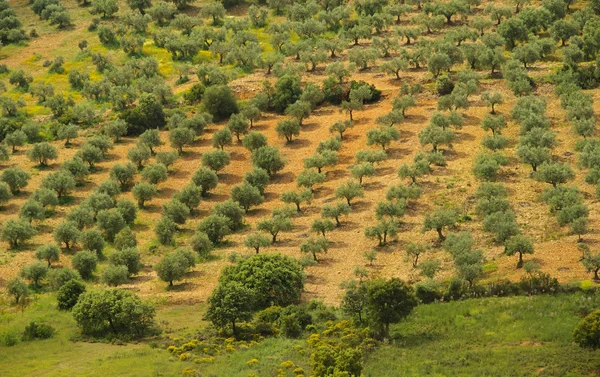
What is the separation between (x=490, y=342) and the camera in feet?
321

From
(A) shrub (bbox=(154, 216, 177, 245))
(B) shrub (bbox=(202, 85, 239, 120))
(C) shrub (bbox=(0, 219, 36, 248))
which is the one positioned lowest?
(A) shrub (bbox=(154, 216, 177, 245))

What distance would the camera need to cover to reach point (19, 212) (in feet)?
453

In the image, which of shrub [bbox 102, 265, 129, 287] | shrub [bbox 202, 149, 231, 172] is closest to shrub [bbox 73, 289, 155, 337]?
shrub [bbox 102, 265, 129, 287]

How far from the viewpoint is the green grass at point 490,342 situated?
3610 inches

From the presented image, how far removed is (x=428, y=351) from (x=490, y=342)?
19.1 ft

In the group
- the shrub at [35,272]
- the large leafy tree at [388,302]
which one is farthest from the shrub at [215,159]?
the large leafy tree at [388,302]

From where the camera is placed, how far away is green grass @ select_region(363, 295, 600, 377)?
91.7m

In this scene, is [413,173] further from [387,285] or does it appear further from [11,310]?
[11,310]

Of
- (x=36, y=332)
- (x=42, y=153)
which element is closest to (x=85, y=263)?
(x=36, y=332)

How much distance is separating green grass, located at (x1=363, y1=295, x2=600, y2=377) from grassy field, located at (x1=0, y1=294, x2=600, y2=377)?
0.28ft

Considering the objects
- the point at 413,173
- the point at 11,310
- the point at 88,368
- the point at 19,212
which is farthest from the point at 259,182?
the point at 88,368

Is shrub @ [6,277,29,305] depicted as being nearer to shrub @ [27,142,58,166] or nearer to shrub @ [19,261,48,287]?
shrub @ [19,261,48,287]

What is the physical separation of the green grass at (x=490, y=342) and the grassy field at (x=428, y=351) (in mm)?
85

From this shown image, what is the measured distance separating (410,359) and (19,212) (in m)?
63.3
